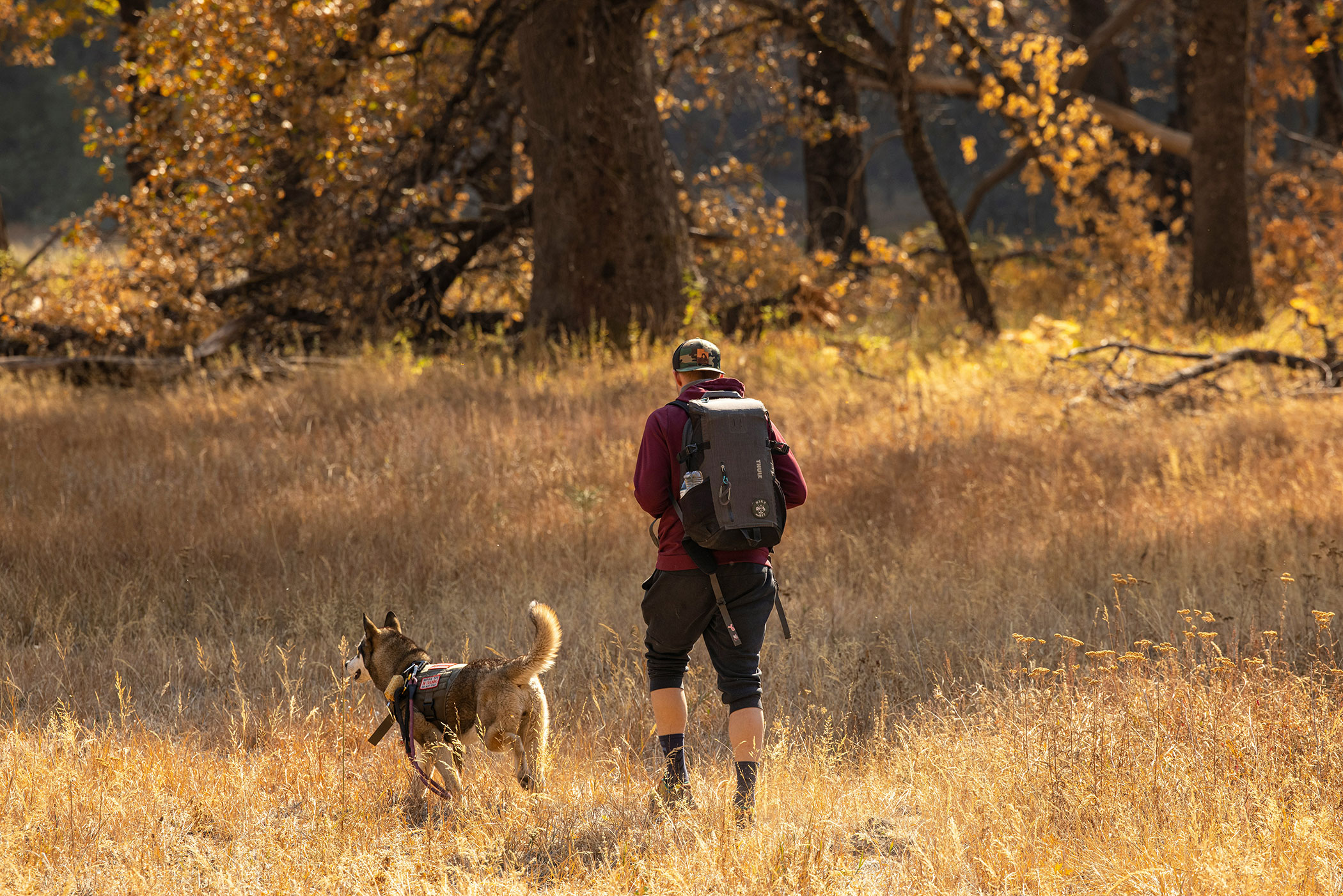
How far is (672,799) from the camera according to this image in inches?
151

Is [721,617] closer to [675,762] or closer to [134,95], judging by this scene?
[675,762]

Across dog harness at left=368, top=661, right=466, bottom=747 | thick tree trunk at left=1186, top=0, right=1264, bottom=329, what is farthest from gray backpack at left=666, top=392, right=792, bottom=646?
thick tree trunk at left=1186, top=0, right=1264, bottom=329

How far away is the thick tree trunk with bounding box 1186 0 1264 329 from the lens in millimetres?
12531

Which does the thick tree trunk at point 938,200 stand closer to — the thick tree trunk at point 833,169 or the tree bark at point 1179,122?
the thick tree trunk at point 833,169

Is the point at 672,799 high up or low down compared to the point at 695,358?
down

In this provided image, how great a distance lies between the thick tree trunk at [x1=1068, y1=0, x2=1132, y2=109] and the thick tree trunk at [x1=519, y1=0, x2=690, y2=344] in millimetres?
9680

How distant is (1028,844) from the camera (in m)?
3.46

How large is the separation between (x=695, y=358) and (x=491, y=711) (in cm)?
142

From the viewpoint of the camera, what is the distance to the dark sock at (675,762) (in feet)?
12.7

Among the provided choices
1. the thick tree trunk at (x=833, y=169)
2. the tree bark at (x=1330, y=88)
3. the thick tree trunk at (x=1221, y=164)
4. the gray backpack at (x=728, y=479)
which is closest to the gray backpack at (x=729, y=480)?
the gray backpack at (x=728, y=479)

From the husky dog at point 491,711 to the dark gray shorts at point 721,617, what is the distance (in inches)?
14.9

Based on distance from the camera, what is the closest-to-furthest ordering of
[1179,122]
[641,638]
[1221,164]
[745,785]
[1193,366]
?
[745,785] → [641,638] → [1193,366] → [1221,164] → [1179,122]

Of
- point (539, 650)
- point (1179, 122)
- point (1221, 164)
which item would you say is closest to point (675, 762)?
point (539, 650)

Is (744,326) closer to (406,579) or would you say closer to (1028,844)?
(406,579)
